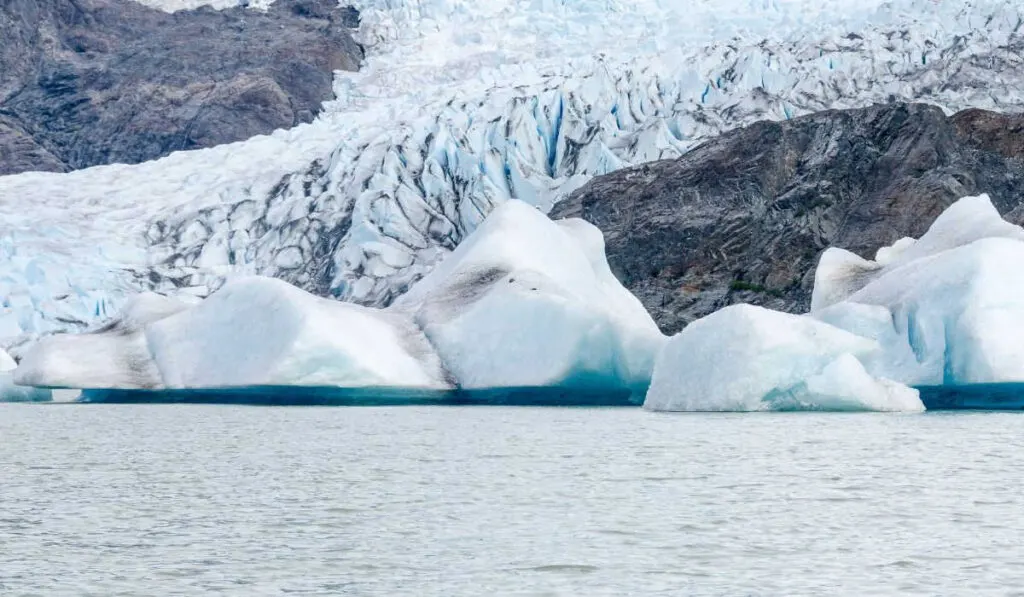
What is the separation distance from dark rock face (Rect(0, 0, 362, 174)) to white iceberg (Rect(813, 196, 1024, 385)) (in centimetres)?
3945

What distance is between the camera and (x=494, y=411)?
1945 cm

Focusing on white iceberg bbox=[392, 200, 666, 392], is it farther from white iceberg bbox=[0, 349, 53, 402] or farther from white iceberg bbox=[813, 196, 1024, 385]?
white iceberg bbox=[0, 349, 53, 402]

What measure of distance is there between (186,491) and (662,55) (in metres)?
30.8

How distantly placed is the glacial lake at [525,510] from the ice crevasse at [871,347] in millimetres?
637

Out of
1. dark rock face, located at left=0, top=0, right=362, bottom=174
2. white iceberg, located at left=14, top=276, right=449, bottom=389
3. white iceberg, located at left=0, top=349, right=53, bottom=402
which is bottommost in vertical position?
dark rock face, located at left=0, top=0, right=362, bottom=174

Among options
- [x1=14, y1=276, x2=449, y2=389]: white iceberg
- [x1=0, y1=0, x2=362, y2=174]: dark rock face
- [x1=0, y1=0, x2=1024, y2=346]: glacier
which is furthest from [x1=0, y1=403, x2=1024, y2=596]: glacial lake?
[x1=0, y1=0, x2=362, y2=174]: dark rock face

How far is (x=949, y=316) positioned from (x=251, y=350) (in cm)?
874

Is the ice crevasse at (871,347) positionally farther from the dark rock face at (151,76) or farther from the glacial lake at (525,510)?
the dark rock face at (151,76)

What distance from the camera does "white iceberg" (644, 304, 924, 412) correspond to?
52.5 feet

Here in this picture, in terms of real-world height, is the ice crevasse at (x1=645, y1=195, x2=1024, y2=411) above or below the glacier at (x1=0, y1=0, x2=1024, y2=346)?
above

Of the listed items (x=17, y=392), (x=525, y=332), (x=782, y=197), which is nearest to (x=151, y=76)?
(x=782, y=197)

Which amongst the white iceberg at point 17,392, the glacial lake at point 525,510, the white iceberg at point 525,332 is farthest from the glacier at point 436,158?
the glacial lake at point 525,510

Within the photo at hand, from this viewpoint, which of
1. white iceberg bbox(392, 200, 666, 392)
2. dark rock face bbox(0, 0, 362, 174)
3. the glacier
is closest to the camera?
white iceberg bbox(392, 200, 666, 392)

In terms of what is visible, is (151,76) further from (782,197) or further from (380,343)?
(380,343)
